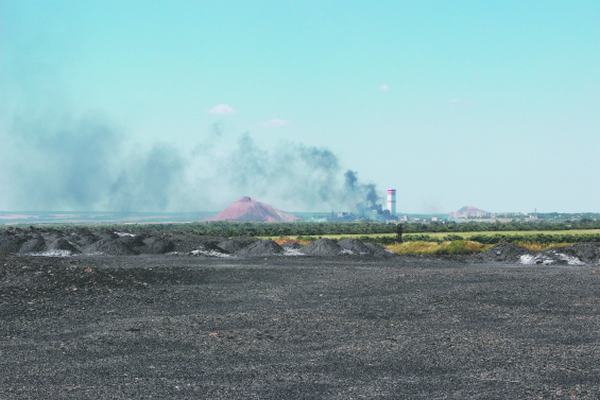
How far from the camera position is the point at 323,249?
1725 inches

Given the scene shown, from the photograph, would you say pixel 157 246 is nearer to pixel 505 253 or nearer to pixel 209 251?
pixel 209 251

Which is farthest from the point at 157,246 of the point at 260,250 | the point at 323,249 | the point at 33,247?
the point at 323,249

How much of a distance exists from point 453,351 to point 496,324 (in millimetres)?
3645

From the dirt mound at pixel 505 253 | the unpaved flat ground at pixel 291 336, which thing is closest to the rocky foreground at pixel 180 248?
the dirt mound at pixel 505 253

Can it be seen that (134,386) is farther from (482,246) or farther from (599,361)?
(482,246)

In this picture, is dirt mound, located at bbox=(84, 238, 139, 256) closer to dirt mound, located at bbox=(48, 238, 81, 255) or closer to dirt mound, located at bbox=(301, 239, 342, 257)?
dirt mound, located at bbox=(48, 238, 81, 255)

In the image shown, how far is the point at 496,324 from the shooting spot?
16453 mm

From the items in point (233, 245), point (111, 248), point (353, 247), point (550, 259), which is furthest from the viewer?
point (233, 245)

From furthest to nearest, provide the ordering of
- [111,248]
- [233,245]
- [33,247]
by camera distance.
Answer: [233,245] → [33,247] → [111,248]

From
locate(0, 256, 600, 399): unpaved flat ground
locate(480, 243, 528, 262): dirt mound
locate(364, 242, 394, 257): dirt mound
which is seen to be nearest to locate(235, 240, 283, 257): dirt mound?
locate(364, 242, 394, 257): dirt mound

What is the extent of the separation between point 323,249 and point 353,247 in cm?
243

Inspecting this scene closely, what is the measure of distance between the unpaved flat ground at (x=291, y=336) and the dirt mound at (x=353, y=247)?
18.6m

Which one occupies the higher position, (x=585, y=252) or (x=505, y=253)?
(x=585, y=252)

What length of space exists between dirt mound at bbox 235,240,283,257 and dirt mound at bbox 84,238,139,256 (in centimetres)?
619
